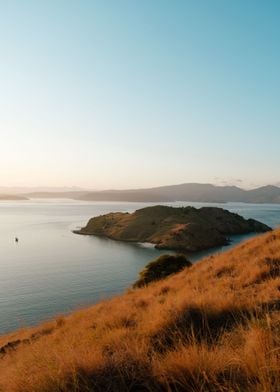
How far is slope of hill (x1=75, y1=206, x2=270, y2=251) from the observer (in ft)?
370

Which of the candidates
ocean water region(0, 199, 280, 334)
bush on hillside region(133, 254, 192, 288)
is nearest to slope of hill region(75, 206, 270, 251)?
ocean water region(0, 199, 280, 334)

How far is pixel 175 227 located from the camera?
125 meters

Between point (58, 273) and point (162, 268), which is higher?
point (162, 268)

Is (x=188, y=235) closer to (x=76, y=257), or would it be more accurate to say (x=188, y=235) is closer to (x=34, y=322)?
(x=76, y=257)

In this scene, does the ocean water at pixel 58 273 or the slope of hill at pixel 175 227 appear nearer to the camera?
the ocean water at pixel 58 273

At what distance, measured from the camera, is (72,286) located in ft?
193

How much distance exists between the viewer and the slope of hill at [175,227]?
370 feet

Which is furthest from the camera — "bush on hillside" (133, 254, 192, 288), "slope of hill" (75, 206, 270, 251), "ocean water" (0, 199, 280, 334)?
"slope of hill" (75, 206, 270, 251)

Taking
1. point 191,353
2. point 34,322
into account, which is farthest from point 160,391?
point 34,322

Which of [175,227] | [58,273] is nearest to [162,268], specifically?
[58,273]

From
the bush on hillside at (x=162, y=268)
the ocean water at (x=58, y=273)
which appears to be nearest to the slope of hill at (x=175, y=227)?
the ocean water at (x=58, y=273)

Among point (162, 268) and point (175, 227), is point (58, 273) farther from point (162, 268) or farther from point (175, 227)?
point (175, 227)

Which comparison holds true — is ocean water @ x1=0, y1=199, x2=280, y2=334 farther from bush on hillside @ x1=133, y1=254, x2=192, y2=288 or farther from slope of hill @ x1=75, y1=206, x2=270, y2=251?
slope of hill @ x1=75, y1=206, x2=270, y2=251

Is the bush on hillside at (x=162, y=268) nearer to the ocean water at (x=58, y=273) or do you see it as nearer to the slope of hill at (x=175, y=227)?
the ocean water at (x=58, y=273)
